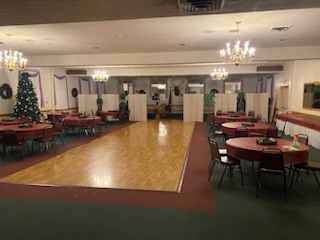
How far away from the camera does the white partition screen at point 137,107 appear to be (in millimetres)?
16188

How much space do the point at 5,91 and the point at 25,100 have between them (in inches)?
36.9

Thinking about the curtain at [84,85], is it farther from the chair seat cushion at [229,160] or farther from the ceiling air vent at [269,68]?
the chair seat cushion at [229,160]

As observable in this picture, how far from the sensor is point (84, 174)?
528 cm

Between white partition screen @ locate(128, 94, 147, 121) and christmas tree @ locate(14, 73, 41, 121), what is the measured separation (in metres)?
6.42

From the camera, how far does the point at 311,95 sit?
9.53m

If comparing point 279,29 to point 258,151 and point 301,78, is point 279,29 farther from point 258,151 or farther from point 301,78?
point 301,78

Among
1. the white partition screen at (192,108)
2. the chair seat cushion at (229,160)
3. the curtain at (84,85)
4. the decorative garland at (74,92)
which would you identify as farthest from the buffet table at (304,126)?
the curtain at (84,85)

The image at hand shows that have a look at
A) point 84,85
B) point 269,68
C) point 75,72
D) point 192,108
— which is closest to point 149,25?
point 269,68

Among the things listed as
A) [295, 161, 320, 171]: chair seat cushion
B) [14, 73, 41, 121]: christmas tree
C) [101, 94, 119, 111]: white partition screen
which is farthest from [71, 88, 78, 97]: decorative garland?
[295, 161, 320, 171]: chair seat cushion

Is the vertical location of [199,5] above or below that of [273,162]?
above

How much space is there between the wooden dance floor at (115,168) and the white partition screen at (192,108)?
7195 millimetres

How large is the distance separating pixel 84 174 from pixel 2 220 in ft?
6.52

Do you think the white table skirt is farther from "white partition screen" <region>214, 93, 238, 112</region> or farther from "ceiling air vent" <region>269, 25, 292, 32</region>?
"white partition screen" <region>214, 93, 238, 112</region>

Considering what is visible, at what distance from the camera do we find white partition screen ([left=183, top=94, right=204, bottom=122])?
15538 mm
